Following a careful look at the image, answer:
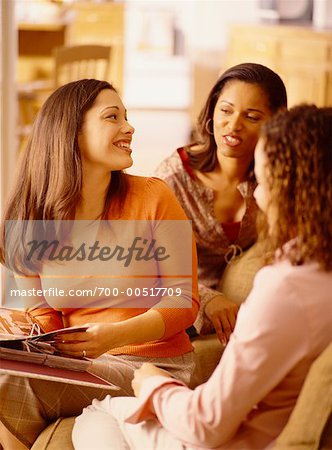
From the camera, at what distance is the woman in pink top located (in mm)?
1029

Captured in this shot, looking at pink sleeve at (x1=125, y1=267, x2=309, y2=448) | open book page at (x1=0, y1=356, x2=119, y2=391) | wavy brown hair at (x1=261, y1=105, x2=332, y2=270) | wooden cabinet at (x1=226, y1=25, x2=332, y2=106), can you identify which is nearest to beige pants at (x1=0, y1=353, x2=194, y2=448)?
open book page at (x1=0, y1=356, x2=119, y2=391)

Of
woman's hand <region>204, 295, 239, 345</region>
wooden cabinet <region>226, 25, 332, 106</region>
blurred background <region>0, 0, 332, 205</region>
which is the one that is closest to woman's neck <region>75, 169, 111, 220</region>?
woman's hand <region>204, 295, 239, 345</region>

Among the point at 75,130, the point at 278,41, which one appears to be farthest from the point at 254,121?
the point at 278,41

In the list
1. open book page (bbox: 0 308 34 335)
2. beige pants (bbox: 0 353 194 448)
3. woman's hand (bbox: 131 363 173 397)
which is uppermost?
woman's hand (bbox: 131 363 173 397)

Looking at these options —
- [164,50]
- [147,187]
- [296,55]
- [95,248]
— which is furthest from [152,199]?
[164,50]

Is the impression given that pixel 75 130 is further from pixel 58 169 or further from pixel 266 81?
pixel 266 81

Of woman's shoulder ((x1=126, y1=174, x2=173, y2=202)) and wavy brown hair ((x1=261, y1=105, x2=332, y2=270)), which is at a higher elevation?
wavy brown hair ((x1=261, y1=105, x2=332, y2=270))

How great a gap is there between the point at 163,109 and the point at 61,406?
232 inches

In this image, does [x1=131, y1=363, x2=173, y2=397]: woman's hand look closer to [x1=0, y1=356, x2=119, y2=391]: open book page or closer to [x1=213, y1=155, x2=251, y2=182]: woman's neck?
[x1=0, y1=356, x2=119, y2=391]: open book page

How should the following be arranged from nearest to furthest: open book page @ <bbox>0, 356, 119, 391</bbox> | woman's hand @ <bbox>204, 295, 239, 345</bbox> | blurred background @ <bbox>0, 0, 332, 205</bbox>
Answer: open book page @ <bbox>0, 356, 119, 391</bbox>
woman's hand @ <bbox>204, 295, 239, 345</bbox>
blurred background @ <bbox>0, 0, 332, 205</bbox>

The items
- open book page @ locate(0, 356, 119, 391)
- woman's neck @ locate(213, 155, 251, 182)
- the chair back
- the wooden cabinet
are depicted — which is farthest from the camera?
the wooden cabinet

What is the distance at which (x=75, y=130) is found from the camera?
144 centimetres

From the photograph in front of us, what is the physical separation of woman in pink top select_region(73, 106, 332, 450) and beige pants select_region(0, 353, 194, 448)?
1.03 feet

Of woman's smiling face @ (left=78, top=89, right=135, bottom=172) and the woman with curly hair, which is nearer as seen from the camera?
woman's smiling face @ (left=78, top=89, right=135, bottom=172)
